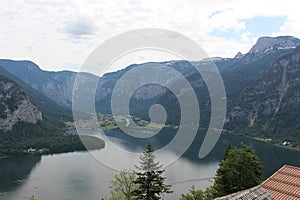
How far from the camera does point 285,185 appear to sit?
17.4m

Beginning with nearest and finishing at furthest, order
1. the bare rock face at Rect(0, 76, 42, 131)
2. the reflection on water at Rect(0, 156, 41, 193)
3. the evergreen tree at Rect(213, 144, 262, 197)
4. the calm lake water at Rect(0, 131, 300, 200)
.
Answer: the evergreen tree at Rect(213, 144, 262, 197)
the calm lake water at Rect(0, 131, 300, 200)
the reflection on water at Rect(0, 156, 41, 193)
the bare rock face at Rect(0, 76, 42, 131)

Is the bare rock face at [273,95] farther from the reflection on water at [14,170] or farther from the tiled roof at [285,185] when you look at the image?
the tiled roof at [285,185]

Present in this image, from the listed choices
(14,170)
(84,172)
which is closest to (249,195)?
(84,172)

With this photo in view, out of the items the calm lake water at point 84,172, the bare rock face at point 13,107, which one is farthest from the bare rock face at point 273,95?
the bare rock face at point 13,107

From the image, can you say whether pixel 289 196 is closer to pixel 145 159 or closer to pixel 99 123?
pixel 145 159

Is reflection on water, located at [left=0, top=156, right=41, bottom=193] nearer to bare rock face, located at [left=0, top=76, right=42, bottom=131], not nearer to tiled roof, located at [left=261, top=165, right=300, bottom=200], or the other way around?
bare rock face, located at [left=0, top=76, right=42, bottom=131]

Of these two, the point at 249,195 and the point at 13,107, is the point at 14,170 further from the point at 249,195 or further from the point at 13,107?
the point at 249,195

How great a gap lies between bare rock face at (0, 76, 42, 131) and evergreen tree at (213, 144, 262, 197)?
5334 inches

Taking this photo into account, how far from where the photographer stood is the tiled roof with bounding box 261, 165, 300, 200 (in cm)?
1598

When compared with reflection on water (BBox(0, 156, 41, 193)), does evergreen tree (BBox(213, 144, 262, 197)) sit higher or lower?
higher

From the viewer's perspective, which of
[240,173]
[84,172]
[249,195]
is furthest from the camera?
[84,172]

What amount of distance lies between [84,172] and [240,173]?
187ft

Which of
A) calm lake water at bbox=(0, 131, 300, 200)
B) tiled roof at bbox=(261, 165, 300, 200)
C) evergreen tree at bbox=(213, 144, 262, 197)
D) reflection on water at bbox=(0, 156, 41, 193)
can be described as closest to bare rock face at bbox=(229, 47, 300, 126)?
calm lake water at bbox=(0, 131, 300, 200)

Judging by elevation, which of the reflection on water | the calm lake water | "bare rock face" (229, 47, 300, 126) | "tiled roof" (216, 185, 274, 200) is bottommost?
the reflection on water
